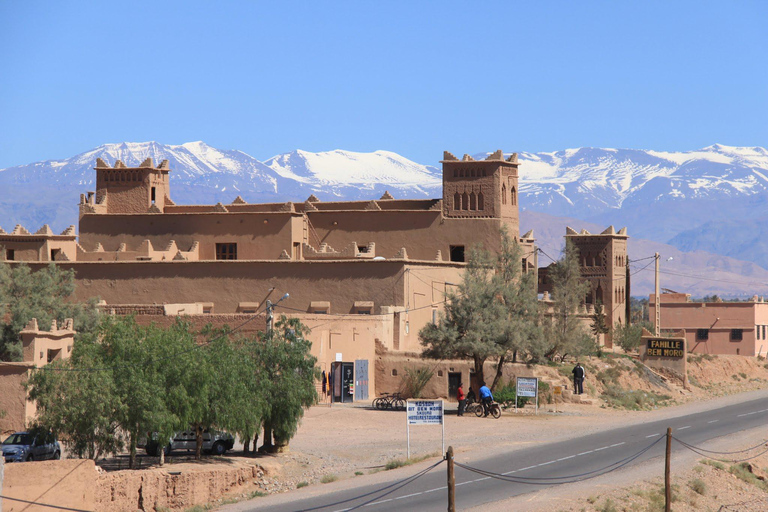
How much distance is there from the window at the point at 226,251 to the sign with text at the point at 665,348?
63.6 feet

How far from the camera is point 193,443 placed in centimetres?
2780

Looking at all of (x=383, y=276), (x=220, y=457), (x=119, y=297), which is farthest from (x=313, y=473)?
(x=119, y=297)

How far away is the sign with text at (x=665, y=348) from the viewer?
4875 cm

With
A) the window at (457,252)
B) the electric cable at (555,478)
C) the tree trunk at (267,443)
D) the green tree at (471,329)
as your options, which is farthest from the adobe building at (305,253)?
the electric cable at (555,478)

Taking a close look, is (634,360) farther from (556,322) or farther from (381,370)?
(381,370)

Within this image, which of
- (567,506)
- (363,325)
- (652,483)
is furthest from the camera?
(363,325)

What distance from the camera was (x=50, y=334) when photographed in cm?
3142

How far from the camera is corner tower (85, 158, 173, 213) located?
55.5 metres

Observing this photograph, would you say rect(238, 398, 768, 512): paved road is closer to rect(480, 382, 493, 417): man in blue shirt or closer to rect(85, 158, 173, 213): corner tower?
rect(480, 382, 493, 417): man in blue shirt

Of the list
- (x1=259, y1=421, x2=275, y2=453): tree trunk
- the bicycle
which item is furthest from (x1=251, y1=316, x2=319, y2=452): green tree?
the bicycle

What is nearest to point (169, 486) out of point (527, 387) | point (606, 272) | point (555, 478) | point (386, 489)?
point (386, 489)

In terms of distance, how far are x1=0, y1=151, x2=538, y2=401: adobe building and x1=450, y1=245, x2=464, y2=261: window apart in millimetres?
47

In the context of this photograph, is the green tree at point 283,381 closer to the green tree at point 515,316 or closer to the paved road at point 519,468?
the paved road at point 519,468

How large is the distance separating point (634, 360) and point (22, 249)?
27624 millimetres
